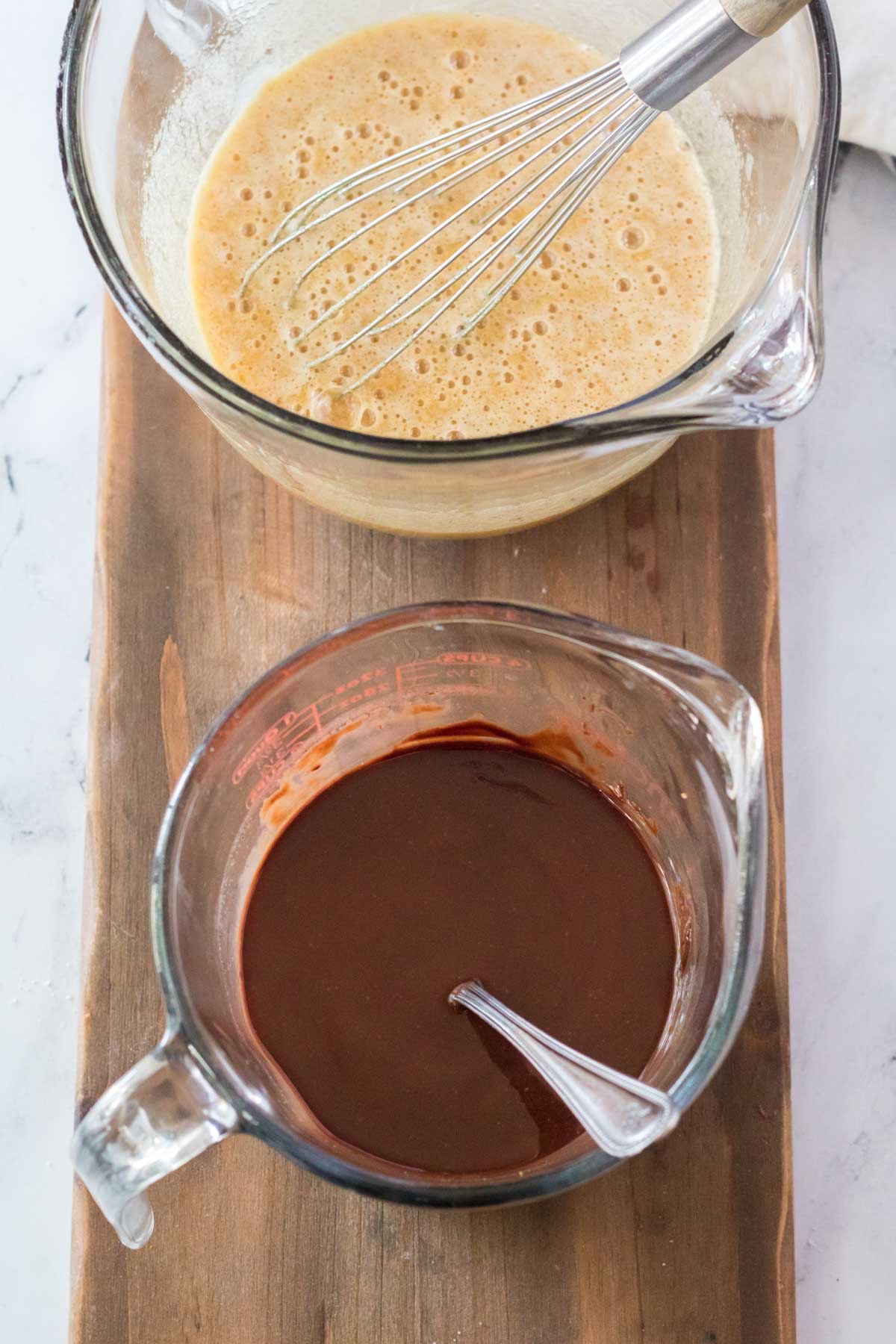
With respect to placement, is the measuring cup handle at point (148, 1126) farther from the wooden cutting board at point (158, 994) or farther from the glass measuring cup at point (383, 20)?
the glass measuring cup at point (383, 20)

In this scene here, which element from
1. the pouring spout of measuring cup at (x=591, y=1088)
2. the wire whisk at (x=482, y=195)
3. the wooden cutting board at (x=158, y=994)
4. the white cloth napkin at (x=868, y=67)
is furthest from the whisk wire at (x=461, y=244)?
the pouring spout of measuring cup at (x=591, y=1088)

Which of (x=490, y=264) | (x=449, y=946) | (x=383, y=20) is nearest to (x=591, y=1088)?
(x=449, y=946)

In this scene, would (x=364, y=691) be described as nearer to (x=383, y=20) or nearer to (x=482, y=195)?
(x=482, y=195)

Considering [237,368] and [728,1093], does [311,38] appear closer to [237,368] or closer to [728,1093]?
[237,368]

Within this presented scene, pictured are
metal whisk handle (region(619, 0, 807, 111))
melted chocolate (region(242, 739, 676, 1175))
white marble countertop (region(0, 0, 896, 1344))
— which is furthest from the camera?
white marble countertop (region(0, 0, 896, 1344))

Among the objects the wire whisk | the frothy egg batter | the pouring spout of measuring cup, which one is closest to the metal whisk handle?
the wire whisk

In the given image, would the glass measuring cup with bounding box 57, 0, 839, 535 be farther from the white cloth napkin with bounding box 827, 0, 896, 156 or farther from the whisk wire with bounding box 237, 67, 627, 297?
the white cloth napkin with bounding box 827, 0, 896, 156
